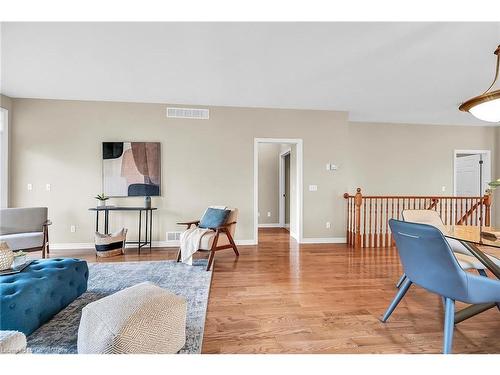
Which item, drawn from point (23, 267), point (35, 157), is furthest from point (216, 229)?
point (35, 157)

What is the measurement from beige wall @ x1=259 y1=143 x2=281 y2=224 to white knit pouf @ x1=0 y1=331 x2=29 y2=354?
574 centimetres

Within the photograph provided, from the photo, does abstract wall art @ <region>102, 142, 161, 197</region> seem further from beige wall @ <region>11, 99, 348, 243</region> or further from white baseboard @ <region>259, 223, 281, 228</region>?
white baseboard @ <region>259, 223, 281, 228</region>

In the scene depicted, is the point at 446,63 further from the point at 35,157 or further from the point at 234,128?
the point at 35,157

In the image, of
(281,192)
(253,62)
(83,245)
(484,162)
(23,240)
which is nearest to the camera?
(253,62)

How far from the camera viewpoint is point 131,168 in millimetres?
4320

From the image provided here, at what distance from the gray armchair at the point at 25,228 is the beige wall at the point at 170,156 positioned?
2.40ft

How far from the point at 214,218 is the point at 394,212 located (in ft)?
11.6

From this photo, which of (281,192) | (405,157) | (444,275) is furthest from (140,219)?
(405,157)

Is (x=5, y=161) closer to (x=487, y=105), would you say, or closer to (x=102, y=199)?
(x=102, y=199)

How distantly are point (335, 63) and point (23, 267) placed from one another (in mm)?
3708

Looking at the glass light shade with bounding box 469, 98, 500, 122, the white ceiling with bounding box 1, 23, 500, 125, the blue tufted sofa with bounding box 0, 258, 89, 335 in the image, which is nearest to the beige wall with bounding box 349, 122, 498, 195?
the white ceiling with bounding box 1, 23, 500, 125

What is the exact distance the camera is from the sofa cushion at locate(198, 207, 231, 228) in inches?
137

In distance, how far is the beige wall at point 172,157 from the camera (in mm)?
4184
